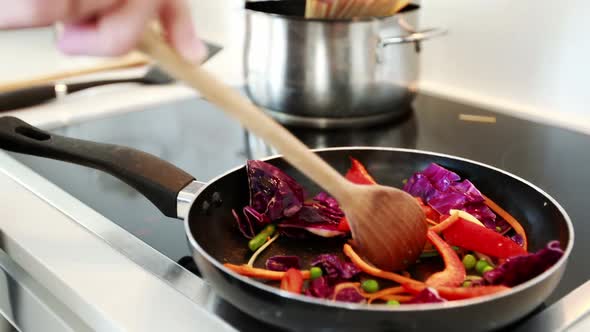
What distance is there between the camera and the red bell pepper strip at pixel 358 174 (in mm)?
750

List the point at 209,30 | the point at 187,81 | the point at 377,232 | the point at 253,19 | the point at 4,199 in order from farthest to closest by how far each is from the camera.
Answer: the point at 209,30
the point at 253,19
the point at 4,199
the point at 377,232
the point at 187,81

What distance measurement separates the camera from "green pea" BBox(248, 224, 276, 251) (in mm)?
667

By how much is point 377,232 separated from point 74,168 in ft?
1.55

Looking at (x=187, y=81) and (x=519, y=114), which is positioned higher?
(x=187, y=81)

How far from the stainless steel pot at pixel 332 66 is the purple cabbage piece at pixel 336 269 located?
0.42 m

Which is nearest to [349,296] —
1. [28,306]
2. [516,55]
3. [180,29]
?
[180,29]

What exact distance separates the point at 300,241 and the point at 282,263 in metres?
0.08

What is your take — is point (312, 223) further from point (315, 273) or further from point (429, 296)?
point (429, 296)

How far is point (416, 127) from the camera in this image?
1.05 metres

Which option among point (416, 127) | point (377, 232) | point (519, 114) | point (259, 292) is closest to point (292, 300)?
point (259, 292)

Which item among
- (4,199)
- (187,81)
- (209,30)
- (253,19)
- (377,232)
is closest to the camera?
(187,81)

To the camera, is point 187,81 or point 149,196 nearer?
point 187,81

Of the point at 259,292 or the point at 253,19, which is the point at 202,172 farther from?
the point at 259,292

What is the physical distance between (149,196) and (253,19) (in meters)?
0.44
